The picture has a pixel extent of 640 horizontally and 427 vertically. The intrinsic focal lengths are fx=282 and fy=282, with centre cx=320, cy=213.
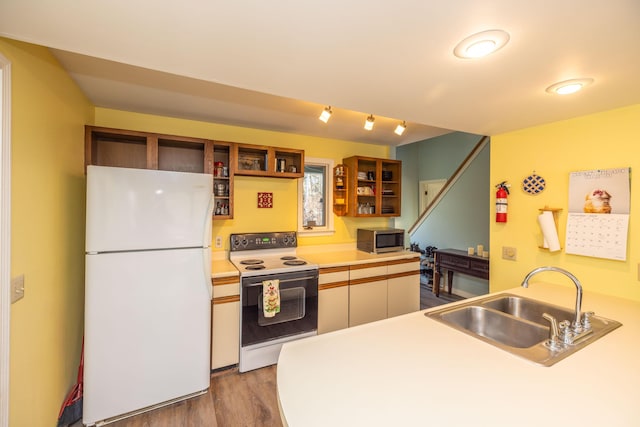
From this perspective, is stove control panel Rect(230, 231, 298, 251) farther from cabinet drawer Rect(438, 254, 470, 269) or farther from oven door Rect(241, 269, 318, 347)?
cabinet drawer Rect(438, 254, 470, 269)

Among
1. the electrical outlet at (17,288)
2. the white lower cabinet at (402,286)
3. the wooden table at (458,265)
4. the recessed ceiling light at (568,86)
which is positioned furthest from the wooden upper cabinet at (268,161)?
the wooden table at (458,265)

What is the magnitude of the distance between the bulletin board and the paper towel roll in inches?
2.8

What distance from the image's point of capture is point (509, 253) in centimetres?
244

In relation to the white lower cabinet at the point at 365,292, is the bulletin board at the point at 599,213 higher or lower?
higher

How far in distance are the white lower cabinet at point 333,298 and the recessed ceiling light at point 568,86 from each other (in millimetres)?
2097

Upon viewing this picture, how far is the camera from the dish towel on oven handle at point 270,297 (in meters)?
2.41

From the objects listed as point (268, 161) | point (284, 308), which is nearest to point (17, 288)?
point (284, 308)

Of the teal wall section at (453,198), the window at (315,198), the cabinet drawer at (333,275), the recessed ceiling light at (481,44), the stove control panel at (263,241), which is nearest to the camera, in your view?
the recessed ceiling light at (481,44)

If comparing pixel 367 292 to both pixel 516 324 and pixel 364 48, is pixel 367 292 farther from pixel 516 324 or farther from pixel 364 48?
pixel 364 48

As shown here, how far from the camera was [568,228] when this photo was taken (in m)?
2.06

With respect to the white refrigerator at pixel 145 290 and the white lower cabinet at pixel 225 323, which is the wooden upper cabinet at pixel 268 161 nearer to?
the white refrigerator at pixel 145 290

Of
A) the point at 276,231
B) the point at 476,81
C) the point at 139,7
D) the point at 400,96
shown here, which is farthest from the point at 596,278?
the point at 139,7

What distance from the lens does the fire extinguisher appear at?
242 cm

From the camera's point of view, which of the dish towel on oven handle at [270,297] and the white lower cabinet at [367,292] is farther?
the white lower cabinet at [367,292]
